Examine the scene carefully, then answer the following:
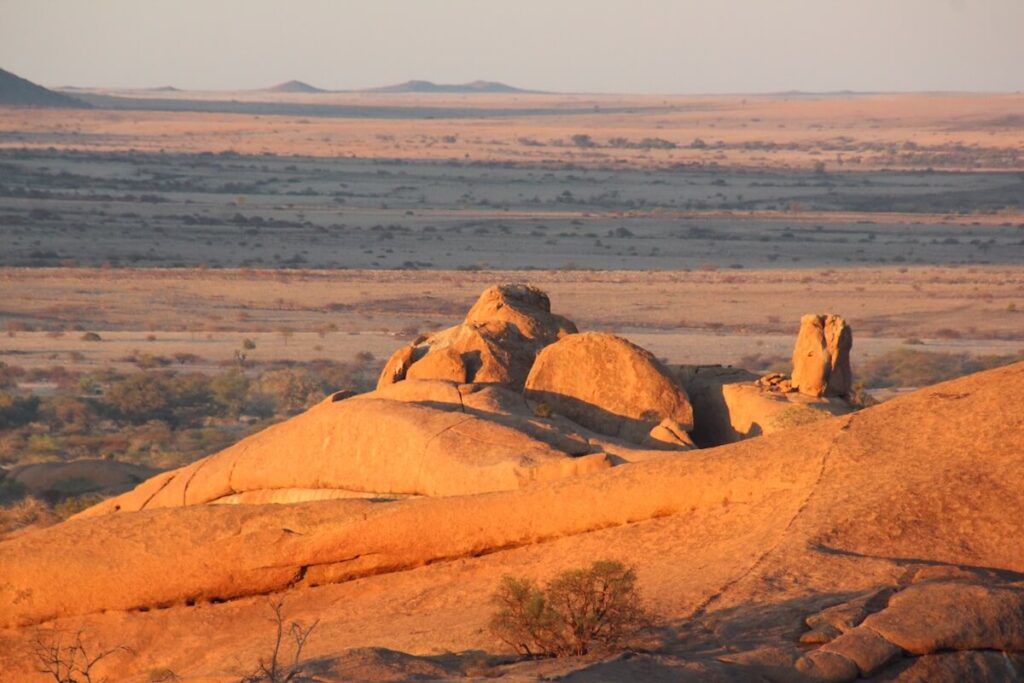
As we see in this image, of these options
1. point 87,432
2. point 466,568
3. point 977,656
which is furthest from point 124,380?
point 977,656

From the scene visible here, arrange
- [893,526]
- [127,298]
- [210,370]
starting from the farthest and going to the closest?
[127,298]
[210,370]
[893,526]

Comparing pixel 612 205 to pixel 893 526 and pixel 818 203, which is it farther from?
pixel 893 526

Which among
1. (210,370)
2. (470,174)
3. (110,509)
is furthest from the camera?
(470,174)

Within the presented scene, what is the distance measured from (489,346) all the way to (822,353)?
11.4 ft

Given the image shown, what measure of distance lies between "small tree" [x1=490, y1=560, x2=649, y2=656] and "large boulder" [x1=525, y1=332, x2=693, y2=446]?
6168 mm

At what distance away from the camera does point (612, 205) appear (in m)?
96.3

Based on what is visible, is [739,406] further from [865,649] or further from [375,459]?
[865,649]

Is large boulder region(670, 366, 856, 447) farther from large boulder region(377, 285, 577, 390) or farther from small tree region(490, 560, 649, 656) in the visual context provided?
small tree region(490, 560, 649, 656)

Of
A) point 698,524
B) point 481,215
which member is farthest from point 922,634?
point 481,215

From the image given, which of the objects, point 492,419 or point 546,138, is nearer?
point 492,419

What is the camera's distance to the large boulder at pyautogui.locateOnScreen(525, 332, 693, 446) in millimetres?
17047

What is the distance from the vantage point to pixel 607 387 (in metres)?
17.2

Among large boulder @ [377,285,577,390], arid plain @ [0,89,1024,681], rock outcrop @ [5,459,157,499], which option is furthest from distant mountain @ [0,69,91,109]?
large boulder @ [377,285,577,390]

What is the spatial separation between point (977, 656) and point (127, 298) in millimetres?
48537
